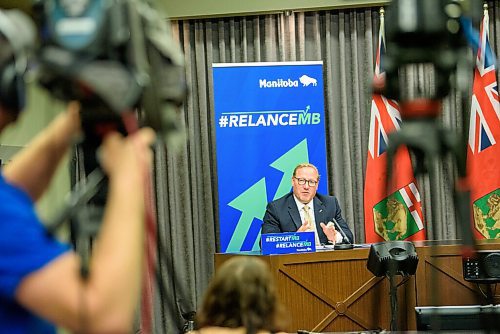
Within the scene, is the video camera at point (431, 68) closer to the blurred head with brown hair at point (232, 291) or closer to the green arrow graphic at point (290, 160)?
the blurred head with brown hair at point (232, 291)

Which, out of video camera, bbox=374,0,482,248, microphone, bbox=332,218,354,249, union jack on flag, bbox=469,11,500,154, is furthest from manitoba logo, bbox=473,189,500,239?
video camera, bbox=374,0,482,248

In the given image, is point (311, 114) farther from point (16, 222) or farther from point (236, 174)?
point (16, 222)

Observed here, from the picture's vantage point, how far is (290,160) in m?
5.75

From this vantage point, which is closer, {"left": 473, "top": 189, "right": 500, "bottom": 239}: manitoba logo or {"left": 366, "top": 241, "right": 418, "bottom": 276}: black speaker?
{"left": 366, "top": 241, "right": 418, "bottom": 276}: black speaker

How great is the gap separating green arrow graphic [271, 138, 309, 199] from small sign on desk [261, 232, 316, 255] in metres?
1.53

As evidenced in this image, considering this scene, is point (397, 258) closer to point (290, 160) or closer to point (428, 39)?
point (290, 160)

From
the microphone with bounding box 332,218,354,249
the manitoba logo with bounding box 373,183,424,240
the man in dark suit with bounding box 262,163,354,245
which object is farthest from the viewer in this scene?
the manitoba logo with bounding box 373,183,424,240

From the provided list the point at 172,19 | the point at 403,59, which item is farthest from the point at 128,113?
the point at 172,19

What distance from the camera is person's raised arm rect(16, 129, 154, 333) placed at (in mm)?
731

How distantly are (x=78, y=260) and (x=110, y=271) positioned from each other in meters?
0.05

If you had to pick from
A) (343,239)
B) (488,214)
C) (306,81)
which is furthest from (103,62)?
(488,214)

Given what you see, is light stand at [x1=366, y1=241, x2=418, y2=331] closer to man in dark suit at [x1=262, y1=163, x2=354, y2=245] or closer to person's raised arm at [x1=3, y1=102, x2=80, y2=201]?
man in dark suit at [x1=262, y1=163, x2=354, y2=245]

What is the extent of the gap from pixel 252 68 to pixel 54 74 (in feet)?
16.4

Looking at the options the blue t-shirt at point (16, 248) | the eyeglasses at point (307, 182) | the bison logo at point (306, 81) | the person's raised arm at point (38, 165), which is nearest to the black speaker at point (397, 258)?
the eyeglasses at point (307, 182)
